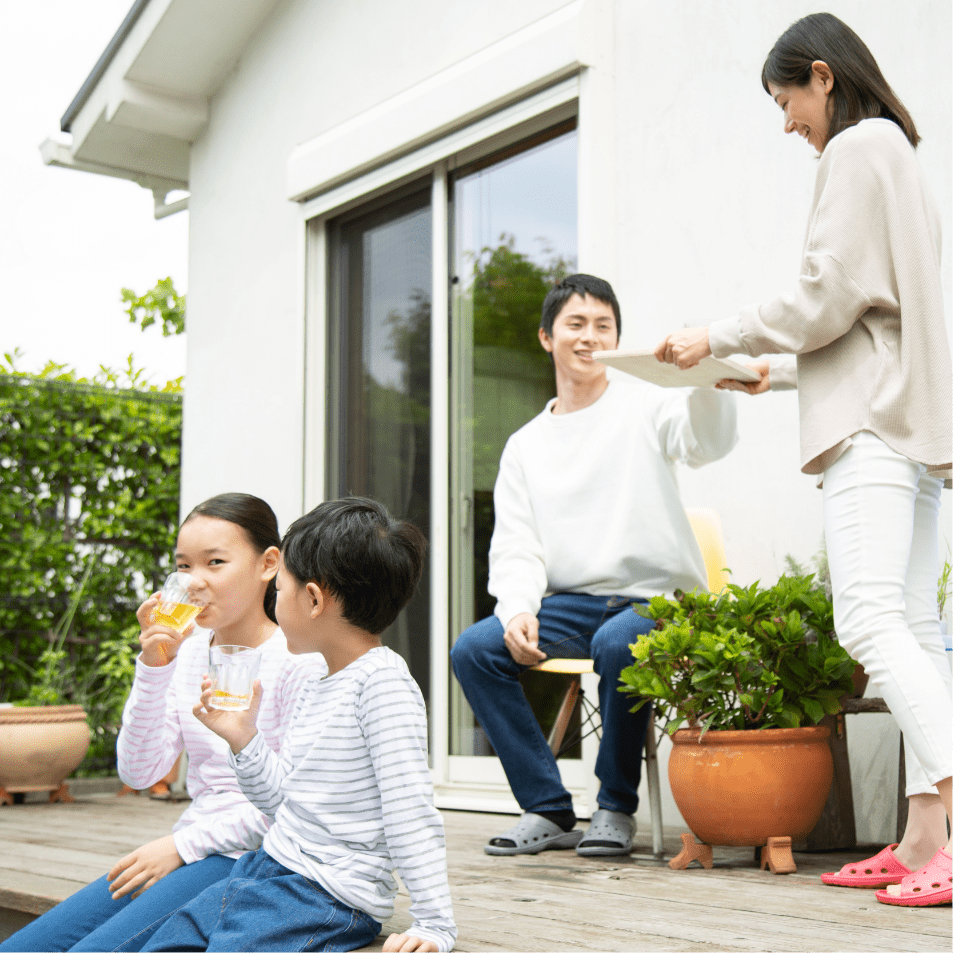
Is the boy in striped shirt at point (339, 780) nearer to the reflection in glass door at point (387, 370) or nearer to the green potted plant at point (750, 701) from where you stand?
the green potted plant at point (750, 701)

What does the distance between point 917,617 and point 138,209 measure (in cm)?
1095

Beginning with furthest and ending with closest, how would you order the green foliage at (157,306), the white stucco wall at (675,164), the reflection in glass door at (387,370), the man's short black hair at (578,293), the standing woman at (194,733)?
1. the green foliage at (157,306)
2. the reflection in glass door at (387,370)
3. the man's short black hair at (578,293)
4. the white stucco wall at (675,164)
5. the standing woman at (194,733)

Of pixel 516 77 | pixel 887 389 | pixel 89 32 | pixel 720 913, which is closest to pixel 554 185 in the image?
pixel 516 77

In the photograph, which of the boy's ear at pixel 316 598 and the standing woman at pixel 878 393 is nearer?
the boy's ear at pixel 316 598

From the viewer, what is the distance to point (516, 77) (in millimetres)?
3793

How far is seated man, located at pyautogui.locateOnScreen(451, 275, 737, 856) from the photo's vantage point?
2680mm

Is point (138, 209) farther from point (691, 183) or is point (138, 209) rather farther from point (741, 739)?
point (741, 739)

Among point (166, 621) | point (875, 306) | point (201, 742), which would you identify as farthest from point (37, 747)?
point (875, 306)

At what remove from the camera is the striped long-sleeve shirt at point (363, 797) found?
148 centimetres

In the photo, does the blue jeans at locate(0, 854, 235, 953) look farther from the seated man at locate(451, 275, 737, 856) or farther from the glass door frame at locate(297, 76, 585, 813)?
the glass door frame at locate(297, 76, 585, 813)

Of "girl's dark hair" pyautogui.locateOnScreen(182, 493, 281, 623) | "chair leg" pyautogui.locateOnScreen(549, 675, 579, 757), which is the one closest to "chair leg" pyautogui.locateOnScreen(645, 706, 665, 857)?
"chair leg" pyautogui.locateOnScreen(549, 675, 579, 757)

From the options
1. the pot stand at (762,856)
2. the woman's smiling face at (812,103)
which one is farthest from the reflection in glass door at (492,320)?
the woman's smiling face at (812,103)

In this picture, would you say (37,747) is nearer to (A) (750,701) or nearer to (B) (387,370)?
(B) (387,370)

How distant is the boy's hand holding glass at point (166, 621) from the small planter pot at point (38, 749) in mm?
2995
